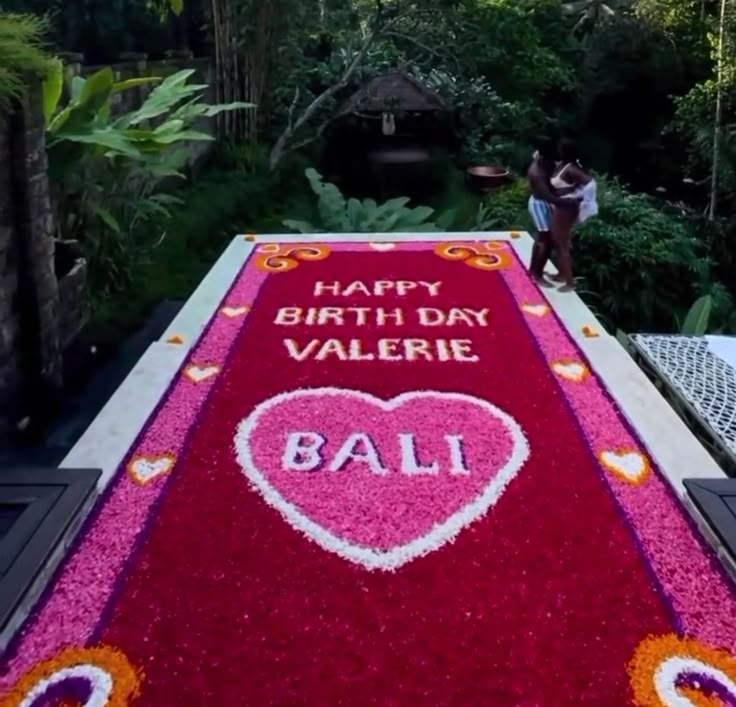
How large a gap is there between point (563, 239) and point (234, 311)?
65.1 inches

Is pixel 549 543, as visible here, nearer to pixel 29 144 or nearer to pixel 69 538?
pixel 69 538

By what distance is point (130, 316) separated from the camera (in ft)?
13.5

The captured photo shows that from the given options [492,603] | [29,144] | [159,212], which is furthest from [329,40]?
[492,603]

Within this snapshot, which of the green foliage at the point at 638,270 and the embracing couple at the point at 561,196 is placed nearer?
the embracing couple at the point at 561,196

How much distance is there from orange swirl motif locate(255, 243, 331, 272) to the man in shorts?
1.32m

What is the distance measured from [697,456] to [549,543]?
2.33 feet

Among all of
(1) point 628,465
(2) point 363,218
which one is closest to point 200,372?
(1) point 628,465

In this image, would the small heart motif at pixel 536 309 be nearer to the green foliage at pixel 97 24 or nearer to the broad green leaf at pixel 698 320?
the broad green leaf at pixel 698 320

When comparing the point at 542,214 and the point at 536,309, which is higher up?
the point at 542,214

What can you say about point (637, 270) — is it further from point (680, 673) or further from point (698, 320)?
point (680, 673)

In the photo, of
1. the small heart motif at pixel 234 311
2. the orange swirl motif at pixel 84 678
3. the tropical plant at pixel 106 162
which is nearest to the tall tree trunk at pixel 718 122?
the tropical plant at pixel 106 162

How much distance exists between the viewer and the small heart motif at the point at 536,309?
4.02 meters

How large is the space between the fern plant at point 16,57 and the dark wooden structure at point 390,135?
5.33 m

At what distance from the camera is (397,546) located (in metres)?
2.15
